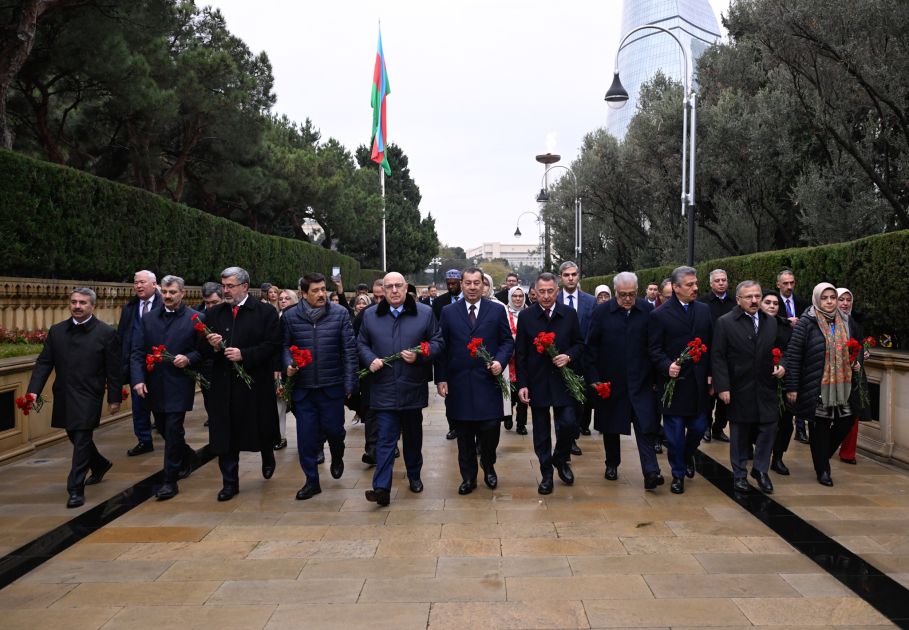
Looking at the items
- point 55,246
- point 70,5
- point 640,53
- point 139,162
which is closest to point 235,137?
point 139,162

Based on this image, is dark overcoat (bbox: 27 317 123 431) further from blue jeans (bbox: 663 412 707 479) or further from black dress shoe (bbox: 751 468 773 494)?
black dress shoe (bbox: 751 468 773 494)

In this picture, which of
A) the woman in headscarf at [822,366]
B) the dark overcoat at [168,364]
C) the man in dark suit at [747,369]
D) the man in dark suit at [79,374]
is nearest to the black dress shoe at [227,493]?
the dark overcoat at [168,364]

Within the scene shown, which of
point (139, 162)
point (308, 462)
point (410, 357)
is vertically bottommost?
point (308, 462)

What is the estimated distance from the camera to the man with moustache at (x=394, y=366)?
20.4 feet

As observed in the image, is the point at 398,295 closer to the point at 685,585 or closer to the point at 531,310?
the point at 531,310

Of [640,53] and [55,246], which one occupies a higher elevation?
[640,53]

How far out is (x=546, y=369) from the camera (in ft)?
21.8

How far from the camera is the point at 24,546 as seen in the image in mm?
5238

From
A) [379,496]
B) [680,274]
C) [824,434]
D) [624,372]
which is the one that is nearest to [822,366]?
[824,434]

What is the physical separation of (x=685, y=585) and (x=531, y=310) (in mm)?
2964

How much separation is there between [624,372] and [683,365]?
0.58 m

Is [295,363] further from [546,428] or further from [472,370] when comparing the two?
[546,428]

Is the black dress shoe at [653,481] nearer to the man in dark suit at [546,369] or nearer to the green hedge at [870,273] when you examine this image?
the man in dark suit at [546,369]

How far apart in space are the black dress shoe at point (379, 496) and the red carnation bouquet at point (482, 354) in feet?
4.35
